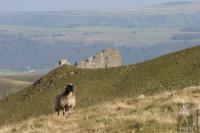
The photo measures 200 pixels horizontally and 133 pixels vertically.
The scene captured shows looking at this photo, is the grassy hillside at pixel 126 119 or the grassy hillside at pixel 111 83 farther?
the grassy hillside at pixel 111 83

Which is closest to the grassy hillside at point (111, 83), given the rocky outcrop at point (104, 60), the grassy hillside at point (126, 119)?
the grassy hillside at point (126, 119)

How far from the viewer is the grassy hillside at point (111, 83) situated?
6871cm

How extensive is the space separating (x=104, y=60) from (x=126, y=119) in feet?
416

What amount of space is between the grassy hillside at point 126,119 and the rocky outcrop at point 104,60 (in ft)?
385

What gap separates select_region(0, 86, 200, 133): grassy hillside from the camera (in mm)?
19984

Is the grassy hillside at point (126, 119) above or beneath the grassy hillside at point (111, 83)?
beneath

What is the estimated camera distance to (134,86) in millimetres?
72312

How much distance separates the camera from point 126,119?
21.8m

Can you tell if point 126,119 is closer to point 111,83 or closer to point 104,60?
point 111,83

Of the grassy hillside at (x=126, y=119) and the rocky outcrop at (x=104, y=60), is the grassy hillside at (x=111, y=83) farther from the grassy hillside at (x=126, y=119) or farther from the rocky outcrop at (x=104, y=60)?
the rocky outcrop at (x=104, y=60)

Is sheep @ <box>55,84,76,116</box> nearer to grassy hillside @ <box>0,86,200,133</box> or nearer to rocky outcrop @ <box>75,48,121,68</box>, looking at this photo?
grassy hillside @ <box>0,86,200,133</box>

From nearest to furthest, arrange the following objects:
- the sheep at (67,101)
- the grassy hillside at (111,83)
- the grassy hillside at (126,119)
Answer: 1. the grassy hillside at (126,119)
2. the sheep at (67,101)
3. the grassy hillside at (111,83)

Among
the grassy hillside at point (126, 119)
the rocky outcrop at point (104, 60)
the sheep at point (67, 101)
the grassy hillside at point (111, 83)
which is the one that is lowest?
the grassy hillside at point (126, 119)

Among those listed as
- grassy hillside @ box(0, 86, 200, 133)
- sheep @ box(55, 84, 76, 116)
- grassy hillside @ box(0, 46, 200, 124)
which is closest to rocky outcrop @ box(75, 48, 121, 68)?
grassy hillside @ box(0, 46, 200, 124)
